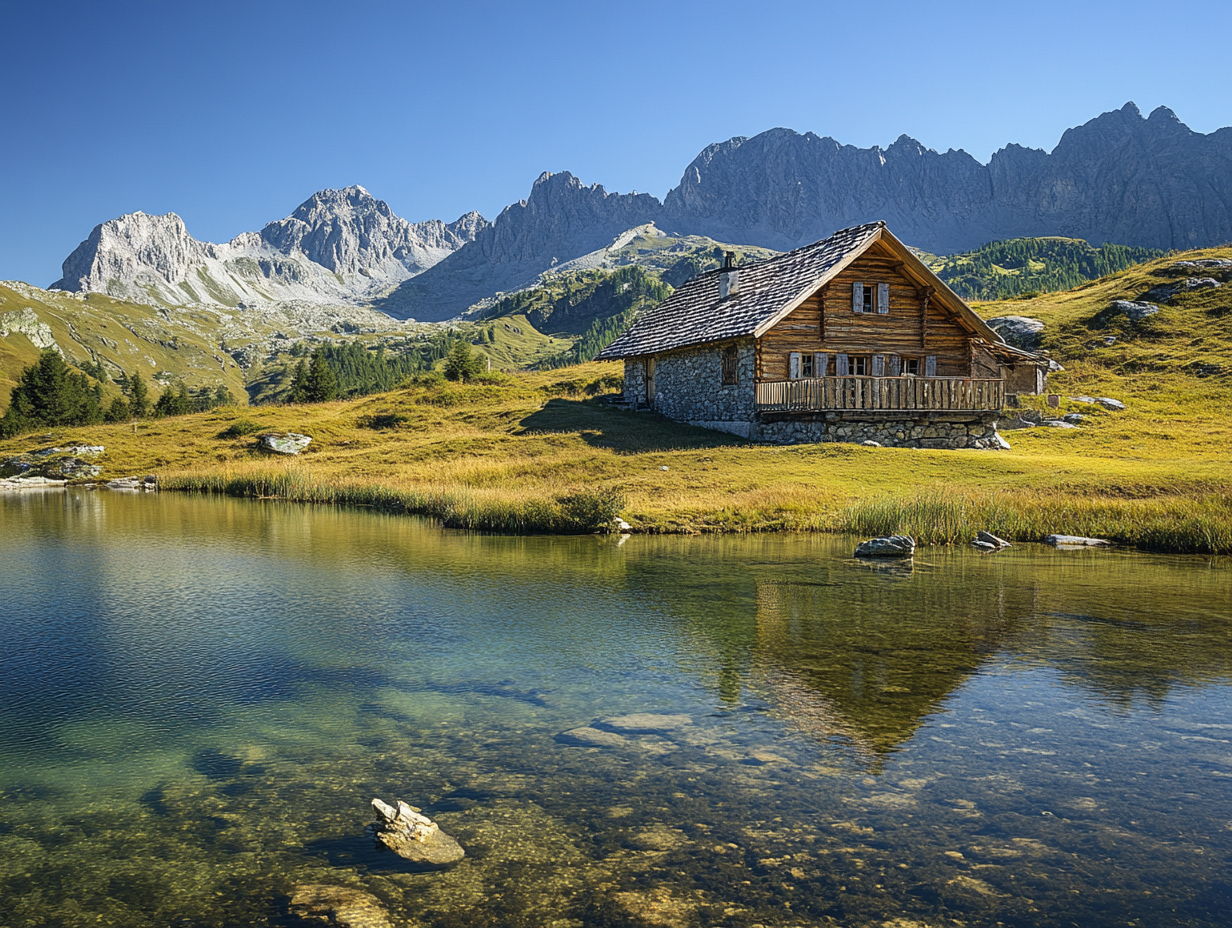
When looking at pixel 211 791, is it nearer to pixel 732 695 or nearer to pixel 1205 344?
pixel 732 695

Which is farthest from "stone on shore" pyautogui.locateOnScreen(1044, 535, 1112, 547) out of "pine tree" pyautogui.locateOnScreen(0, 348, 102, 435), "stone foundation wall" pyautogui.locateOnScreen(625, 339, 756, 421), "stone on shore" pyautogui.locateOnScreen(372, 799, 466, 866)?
"pine tree" pyautogui.locateOnScreen(0, 348, 102, 435)

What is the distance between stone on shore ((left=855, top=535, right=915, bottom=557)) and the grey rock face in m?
50.3

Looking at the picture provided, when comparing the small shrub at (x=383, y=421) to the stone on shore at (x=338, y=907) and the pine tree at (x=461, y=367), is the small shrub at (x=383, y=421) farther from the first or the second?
the stone on shore at (x=338, y=907)

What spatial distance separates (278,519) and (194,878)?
26799 mm

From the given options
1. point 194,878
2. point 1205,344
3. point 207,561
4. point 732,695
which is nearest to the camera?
point 194,878

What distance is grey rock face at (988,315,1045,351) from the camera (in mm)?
66125

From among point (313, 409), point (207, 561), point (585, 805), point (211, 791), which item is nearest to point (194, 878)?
point (211, 791)

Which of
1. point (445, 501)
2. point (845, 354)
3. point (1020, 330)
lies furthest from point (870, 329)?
point (1020, 330)

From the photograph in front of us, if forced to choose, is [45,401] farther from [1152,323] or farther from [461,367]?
[1152,323]

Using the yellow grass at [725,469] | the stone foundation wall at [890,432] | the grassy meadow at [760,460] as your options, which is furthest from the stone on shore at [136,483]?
the stone foundation wall at [890,432]

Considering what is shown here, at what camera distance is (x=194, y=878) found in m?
6.51

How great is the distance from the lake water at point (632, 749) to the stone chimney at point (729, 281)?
34.4m

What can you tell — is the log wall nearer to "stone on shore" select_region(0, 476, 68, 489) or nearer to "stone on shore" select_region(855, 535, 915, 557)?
"stone on shore" select_region(855, 535, 915, 557)

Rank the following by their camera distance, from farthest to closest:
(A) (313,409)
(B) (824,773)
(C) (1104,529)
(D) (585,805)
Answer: (A) (313,409) < (C) (1104,529) < (B) (824,773) < (D) (585,805)
